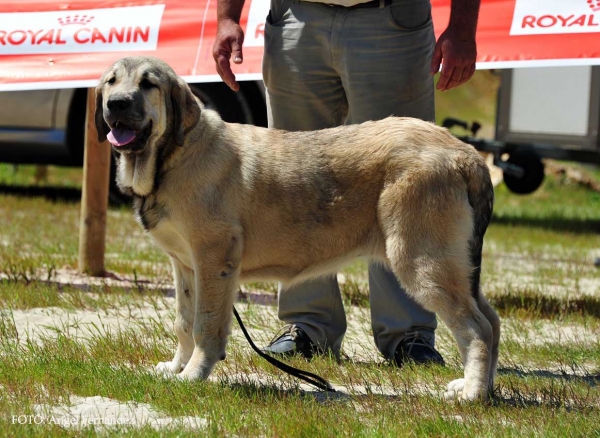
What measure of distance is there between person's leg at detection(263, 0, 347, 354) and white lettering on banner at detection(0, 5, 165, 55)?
→ 82.5 inches

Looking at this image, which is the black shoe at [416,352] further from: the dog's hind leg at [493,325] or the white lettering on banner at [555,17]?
the white lettering on banner at [555,17]

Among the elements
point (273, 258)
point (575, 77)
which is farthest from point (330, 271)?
point (575, 77)

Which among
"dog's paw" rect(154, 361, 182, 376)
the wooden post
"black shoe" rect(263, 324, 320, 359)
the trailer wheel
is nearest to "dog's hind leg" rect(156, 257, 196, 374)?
"dog's paw" rect(154, 361, 182, 376)

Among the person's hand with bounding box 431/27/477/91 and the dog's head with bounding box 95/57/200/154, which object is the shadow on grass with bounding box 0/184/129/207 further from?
the person's hand with bounding box 431/27/477/91

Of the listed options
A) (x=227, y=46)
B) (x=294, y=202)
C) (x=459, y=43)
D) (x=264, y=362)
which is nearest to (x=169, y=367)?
(x=264, y=362)

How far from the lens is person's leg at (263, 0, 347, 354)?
4602 millimetres

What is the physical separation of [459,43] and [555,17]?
1.98m

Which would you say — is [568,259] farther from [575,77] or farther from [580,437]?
[580,437]

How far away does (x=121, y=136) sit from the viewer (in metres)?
3.92

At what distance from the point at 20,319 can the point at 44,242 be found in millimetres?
2596

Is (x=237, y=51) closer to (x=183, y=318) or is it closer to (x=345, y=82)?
(x=345, y=82)

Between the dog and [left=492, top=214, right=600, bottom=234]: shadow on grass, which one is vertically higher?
the dog

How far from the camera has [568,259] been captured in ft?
27.4

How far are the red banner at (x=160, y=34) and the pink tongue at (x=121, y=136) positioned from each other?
7.65 ft
